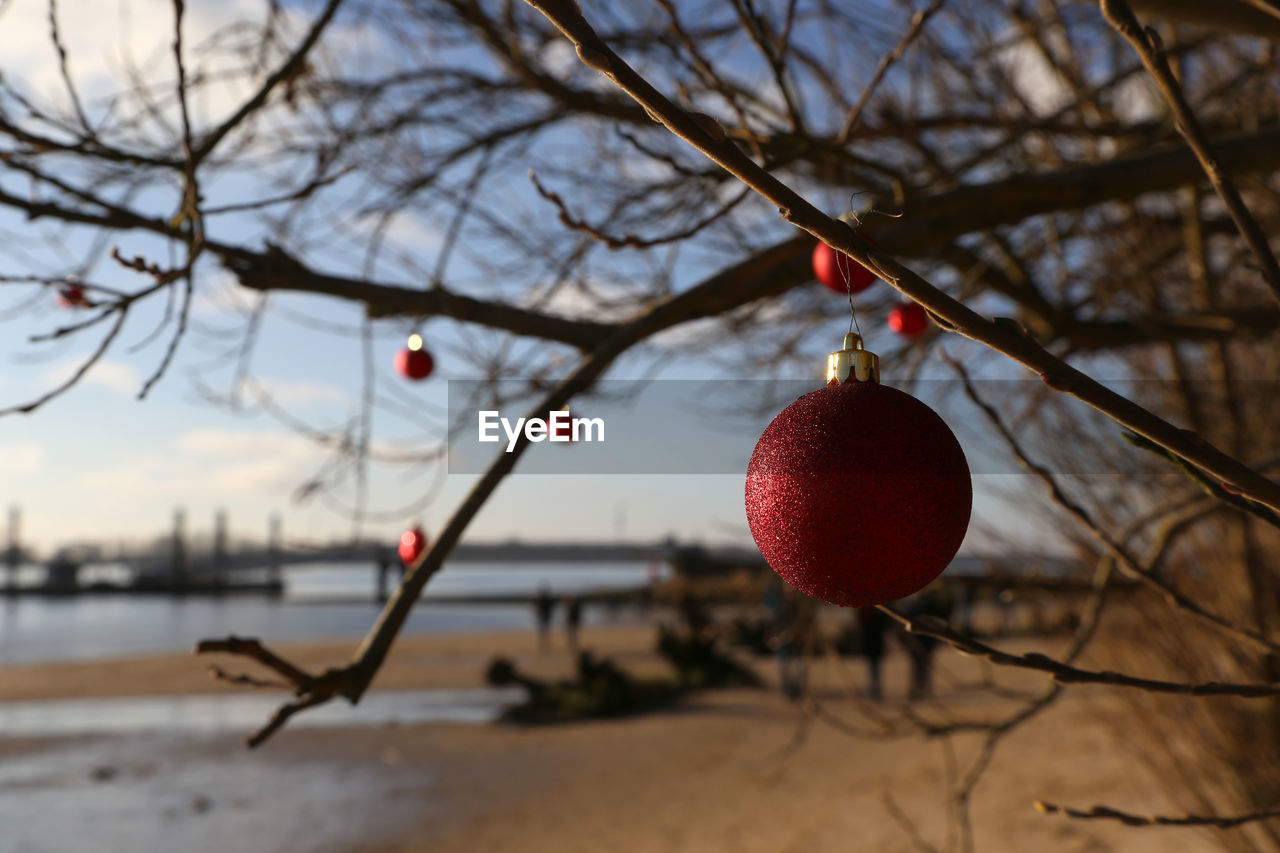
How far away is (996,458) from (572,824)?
18.2 feet

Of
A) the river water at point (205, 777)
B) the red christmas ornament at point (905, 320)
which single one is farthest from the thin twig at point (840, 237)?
the river water at point (205, 777)

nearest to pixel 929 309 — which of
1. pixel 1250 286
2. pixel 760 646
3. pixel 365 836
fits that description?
pixel 1250 286

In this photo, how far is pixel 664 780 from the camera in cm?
945

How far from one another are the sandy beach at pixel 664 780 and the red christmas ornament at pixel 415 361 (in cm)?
198

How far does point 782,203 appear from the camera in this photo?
2.22 ft

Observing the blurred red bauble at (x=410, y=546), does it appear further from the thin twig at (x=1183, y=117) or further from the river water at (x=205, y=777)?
the river water at (x=205, y=777)

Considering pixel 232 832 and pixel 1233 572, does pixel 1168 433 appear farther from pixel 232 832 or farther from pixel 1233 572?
pixel 232 832

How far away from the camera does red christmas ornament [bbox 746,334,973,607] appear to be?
2.72 ft

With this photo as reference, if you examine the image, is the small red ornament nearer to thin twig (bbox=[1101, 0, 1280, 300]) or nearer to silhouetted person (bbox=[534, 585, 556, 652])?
thin twig (bbox=[1101, 0, 1280, 300])

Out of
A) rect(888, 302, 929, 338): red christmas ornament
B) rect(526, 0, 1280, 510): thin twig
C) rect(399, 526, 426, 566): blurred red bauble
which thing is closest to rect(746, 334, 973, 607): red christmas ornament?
rect(526, 0, 1280, 510): thin twig

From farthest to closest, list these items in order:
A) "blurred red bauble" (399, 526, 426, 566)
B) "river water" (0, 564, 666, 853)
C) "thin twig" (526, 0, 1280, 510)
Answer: "river water" (0, 564, 666, 853)
"blurred red bauble" (399, 526, 426, 566)
"thin twig" (526, 0, 1280, 510)

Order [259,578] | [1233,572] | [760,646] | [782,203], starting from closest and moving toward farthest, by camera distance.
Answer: [782,203], [1233,572], [760,646], [259,578]

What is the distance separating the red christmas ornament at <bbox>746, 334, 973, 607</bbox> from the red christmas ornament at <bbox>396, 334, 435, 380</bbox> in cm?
217

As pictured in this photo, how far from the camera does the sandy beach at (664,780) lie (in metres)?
7.02
